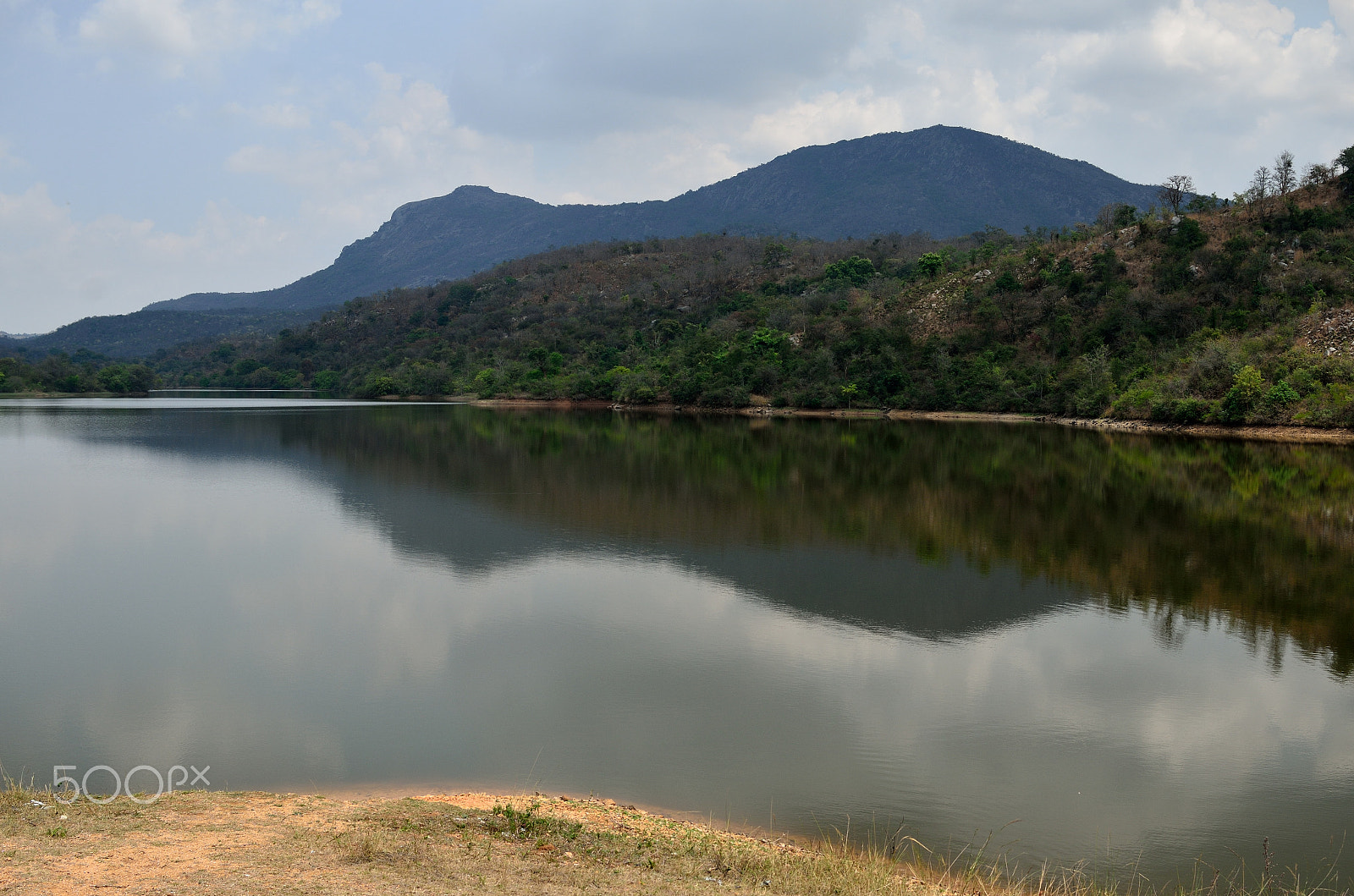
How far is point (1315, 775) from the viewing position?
7.68 m

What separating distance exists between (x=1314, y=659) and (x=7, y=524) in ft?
78.7

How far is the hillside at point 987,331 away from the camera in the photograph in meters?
46.0

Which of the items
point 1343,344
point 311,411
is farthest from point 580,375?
point 1343,344

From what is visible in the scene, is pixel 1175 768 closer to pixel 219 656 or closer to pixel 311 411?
pixel 219 656

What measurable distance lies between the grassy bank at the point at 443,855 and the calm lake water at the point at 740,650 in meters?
0.49

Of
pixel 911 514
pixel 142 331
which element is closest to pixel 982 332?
pixel 911 514

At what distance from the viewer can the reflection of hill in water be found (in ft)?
45.3

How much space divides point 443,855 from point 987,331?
6344 cm

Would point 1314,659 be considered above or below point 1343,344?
below

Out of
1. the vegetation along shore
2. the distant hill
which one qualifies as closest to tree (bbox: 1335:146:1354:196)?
the vegetation along shore

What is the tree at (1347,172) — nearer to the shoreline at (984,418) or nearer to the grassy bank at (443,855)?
the shoreline at (984,418)

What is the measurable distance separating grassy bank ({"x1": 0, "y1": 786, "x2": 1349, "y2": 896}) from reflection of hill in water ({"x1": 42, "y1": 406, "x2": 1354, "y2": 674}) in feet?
19.6

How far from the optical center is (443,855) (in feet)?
17.7

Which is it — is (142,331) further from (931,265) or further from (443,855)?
(443,855)
